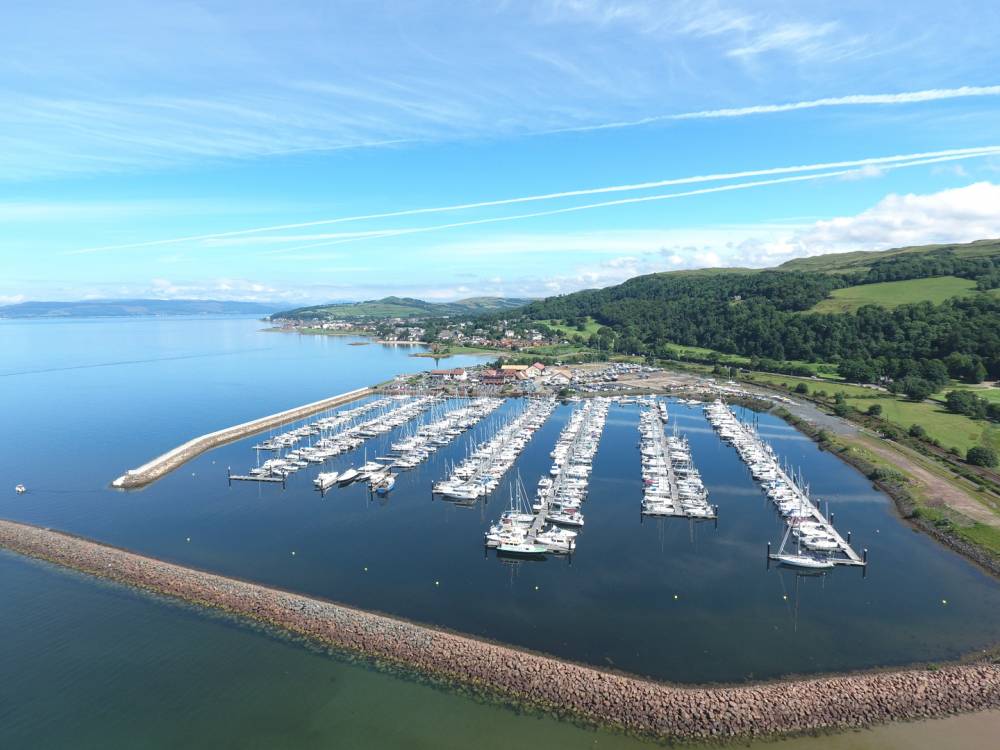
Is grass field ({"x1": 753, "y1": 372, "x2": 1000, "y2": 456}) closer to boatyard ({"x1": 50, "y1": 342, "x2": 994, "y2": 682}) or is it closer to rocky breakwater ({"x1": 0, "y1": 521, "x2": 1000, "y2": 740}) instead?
boatyard ({"x1": 50, "y1": 342, "x2": 994, "y2": 682})

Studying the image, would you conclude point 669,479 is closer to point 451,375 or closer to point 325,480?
point 325,480

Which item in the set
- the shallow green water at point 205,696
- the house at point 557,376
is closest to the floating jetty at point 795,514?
the shallow green water at point 205,696

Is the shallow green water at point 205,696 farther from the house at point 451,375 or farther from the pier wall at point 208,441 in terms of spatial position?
the house at point 451,375

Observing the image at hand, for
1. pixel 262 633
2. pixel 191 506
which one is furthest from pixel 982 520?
pixel 191 506

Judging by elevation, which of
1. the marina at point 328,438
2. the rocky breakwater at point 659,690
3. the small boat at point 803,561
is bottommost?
the rocky breakwater at point 659,690

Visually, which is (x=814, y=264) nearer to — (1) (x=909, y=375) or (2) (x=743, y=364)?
(2) (x=743, y=364)

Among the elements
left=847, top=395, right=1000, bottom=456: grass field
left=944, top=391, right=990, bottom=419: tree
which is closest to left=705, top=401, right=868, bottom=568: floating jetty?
left=847, top=395, right=1000, bottom=456: grass field
